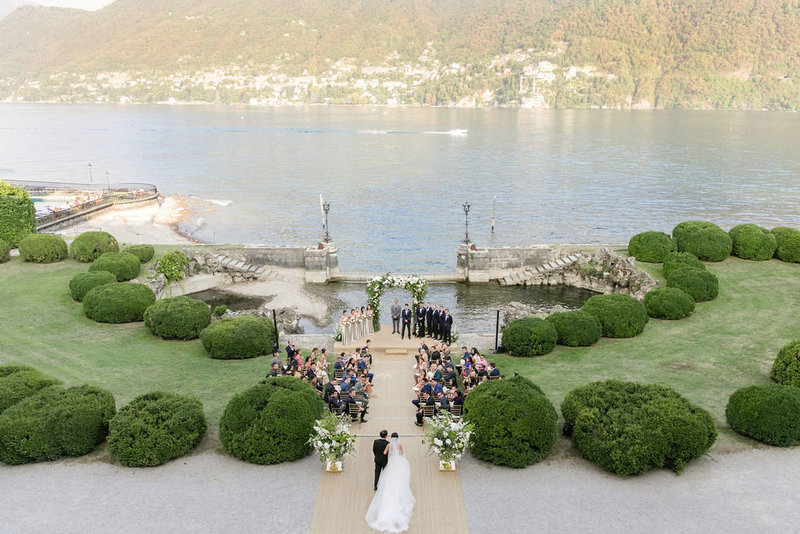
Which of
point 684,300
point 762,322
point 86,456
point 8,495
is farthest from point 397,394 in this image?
point 762,322

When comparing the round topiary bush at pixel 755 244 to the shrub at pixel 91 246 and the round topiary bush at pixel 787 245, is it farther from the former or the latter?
the shrub at pixel 91 246

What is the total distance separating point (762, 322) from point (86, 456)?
24.6m

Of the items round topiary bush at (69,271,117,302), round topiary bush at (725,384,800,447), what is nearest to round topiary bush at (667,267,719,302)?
round topiary bush at (725,384,800,447)

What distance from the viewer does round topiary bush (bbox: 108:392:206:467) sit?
1366 cm

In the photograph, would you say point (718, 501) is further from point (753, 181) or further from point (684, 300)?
point (753, 181)

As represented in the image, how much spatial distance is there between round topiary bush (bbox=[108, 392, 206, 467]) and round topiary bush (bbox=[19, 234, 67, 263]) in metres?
23.2

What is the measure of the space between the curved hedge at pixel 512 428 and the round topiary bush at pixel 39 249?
95.2 feet

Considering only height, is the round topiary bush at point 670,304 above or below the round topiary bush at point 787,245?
below

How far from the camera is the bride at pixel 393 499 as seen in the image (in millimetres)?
11430

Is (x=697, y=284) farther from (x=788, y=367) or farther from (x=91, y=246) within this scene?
(x=91, y=246)

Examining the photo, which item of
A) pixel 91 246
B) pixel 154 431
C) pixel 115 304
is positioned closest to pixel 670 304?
pixel 154 431

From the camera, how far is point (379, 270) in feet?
141

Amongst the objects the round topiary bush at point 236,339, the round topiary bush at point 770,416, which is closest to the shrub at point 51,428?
the round topiary bush at point 236,339

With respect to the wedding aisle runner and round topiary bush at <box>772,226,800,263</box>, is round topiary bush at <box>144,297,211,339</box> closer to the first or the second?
the wedding aisle runner
